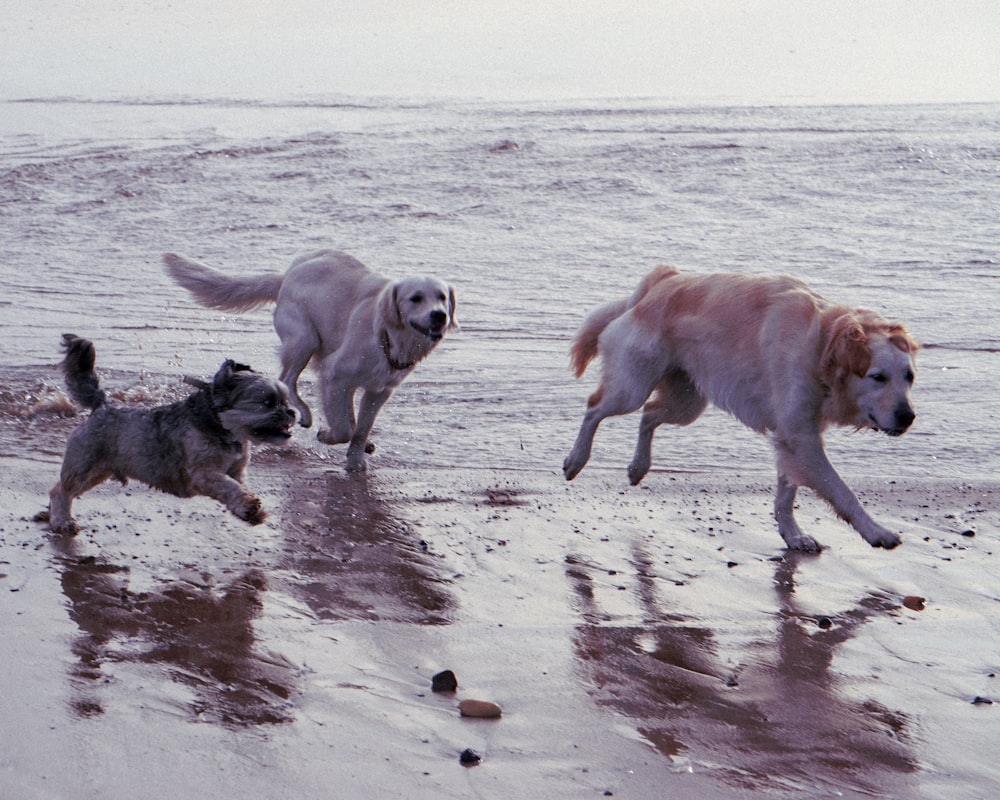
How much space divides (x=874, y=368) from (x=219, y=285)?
457 cm

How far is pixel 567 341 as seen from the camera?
9.16 m

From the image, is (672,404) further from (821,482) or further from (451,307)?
(451,307)

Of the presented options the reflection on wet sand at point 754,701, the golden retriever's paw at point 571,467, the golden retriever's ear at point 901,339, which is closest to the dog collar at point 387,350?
the golden retriever's paw at point 571,467

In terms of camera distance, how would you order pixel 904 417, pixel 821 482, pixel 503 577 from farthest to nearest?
pixel 821 482 < pixel 904 417 < pixel 503 577

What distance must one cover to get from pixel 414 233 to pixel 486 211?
1.29 m

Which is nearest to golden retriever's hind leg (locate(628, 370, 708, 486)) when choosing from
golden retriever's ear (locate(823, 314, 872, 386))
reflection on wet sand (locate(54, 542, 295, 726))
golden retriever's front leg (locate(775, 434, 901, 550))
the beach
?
the beach

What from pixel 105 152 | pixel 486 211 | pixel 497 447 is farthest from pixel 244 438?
pixel 105 152

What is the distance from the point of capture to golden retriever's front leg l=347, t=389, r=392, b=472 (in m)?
6.62

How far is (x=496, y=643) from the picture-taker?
161 inches

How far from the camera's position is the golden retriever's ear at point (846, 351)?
520 cm

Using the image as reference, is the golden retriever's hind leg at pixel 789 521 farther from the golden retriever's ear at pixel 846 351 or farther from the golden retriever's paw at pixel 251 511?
the golden retriever's paw at pixel 251 511

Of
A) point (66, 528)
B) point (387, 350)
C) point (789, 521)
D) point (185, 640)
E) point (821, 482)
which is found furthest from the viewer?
point (387, 350)

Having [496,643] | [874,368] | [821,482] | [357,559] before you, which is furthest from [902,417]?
[357,559]

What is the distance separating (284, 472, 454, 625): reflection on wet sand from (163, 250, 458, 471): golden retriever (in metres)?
0.68
